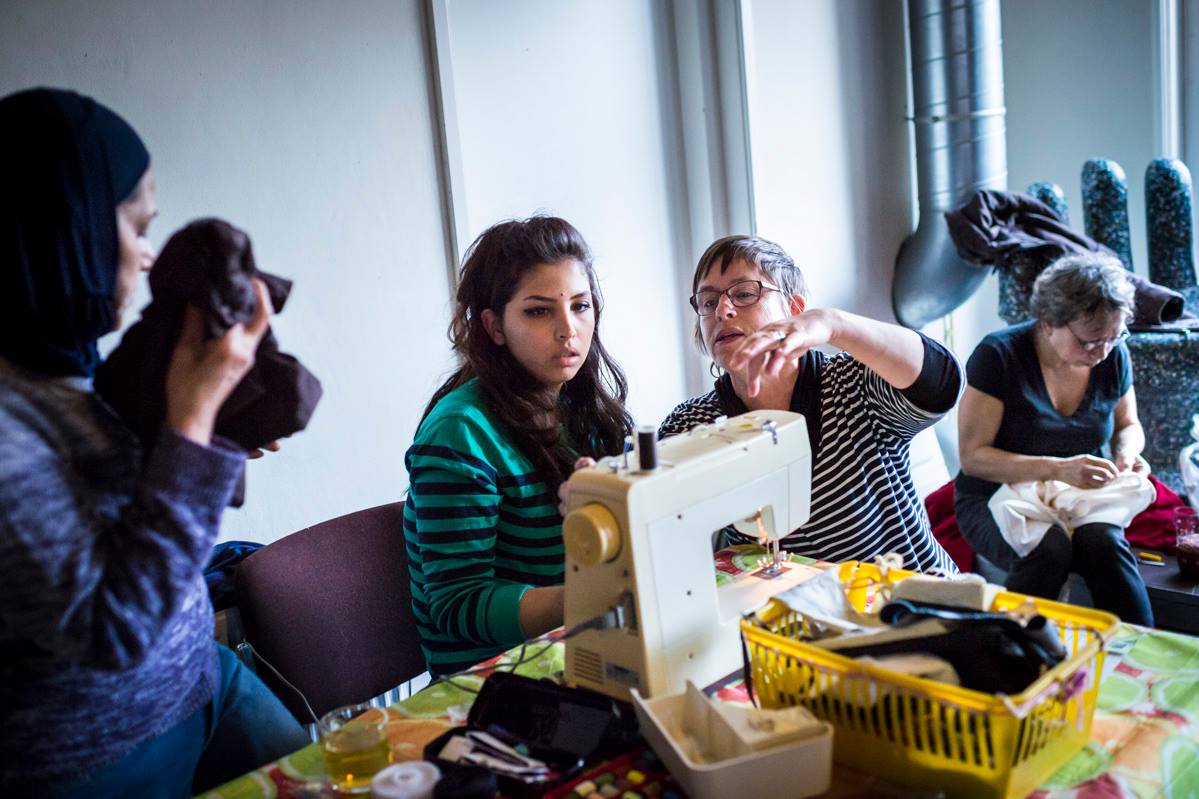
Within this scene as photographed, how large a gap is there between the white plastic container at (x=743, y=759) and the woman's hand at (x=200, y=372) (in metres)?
0.55

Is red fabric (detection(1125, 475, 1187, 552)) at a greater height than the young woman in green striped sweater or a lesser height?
lesser

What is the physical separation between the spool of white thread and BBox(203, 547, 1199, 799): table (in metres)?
0.10

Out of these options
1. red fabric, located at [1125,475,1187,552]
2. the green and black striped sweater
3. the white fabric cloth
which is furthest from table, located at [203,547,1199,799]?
red fabric, located at [1125,475,1187,552]

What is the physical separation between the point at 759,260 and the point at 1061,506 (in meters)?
1.23

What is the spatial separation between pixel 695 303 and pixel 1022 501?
46.1 inches

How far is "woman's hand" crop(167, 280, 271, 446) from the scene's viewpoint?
1002 millimetres

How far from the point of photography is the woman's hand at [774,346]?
146 centimetres

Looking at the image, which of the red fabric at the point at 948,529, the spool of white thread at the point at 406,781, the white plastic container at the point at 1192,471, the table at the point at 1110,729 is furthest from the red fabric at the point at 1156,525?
the spool of white thread at the point at 406,781

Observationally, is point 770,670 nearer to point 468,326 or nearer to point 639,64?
point 468,326

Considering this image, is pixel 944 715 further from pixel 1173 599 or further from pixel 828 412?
pixel 1173 599

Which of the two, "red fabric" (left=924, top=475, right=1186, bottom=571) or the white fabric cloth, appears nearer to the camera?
the white fabric cloth

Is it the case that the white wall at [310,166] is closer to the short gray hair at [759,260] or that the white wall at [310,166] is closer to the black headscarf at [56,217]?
the short gray hair at [759,260]

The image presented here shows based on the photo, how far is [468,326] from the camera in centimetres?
186

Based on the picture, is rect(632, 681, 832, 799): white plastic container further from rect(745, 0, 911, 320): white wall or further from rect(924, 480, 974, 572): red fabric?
rect(745, 0, 911, 320): white wall
